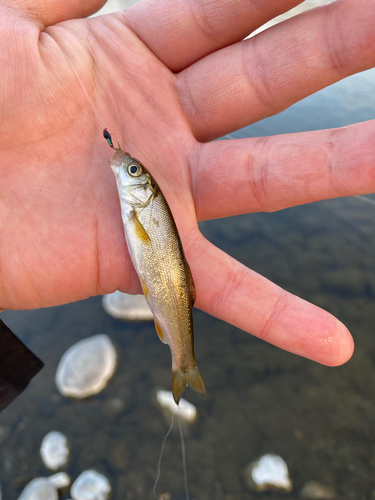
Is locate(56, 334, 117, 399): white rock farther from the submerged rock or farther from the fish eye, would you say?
the fish eye

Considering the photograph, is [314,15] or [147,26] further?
[147,26]

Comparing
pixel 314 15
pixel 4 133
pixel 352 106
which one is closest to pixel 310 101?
pixel 352 106

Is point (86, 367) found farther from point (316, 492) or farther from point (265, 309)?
point (316, 492)

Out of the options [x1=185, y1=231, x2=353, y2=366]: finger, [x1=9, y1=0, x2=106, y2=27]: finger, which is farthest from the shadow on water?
[x1=9, y1=0, x2=106, y2=27]: finger

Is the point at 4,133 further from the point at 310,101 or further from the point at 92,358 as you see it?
the point at 310,101

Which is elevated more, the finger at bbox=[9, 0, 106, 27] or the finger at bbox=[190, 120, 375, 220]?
the finger at bbox=[9, 0, 106, 27]

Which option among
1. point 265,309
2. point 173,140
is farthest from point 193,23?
point 265,309

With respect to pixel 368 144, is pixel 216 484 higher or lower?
lower
